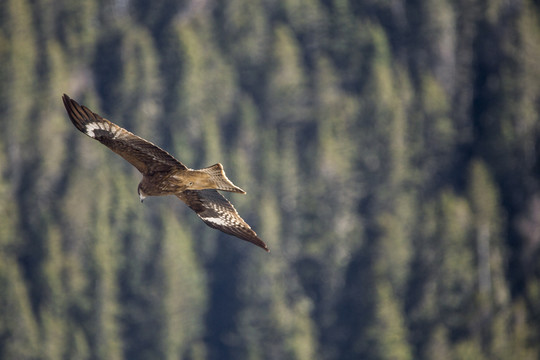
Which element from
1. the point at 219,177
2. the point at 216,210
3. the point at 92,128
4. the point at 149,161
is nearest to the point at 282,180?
the point at 216,210

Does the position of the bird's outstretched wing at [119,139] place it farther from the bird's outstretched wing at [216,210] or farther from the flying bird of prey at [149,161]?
the bird's outstretched wing at [216,210]

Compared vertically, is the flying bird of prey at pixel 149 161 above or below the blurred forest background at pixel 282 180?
below

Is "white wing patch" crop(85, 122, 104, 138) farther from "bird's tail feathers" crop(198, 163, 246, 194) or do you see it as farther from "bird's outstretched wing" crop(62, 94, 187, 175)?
"bird's tail feathers" crop(198, 163, 246, 194)

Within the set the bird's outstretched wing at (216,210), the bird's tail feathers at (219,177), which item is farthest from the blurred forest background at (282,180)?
the bird's tail feathers at (219,177)

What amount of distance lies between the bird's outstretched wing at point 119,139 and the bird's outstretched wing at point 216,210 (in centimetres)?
146

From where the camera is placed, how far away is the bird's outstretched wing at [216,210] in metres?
13.5

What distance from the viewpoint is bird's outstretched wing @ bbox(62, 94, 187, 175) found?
39.1 feet

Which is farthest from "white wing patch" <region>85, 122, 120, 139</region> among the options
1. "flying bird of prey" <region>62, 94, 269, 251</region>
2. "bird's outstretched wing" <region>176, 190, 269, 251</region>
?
"bird's outstretched wing" <region>176, 190, 269, 251</region>

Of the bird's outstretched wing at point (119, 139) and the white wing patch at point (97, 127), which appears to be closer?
the bird's outstretched wing at point (119, 139)

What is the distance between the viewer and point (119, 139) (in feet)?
39.9

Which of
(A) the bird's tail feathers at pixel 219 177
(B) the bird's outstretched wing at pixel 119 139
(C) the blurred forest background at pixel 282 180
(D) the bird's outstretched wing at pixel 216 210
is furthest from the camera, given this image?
(C) the blurred forest background at pixel 282 180

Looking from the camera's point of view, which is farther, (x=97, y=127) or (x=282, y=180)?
(x=282, y=180)

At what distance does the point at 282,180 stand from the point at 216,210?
5318cm

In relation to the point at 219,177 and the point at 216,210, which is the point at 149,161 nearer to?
the point at 219,177
